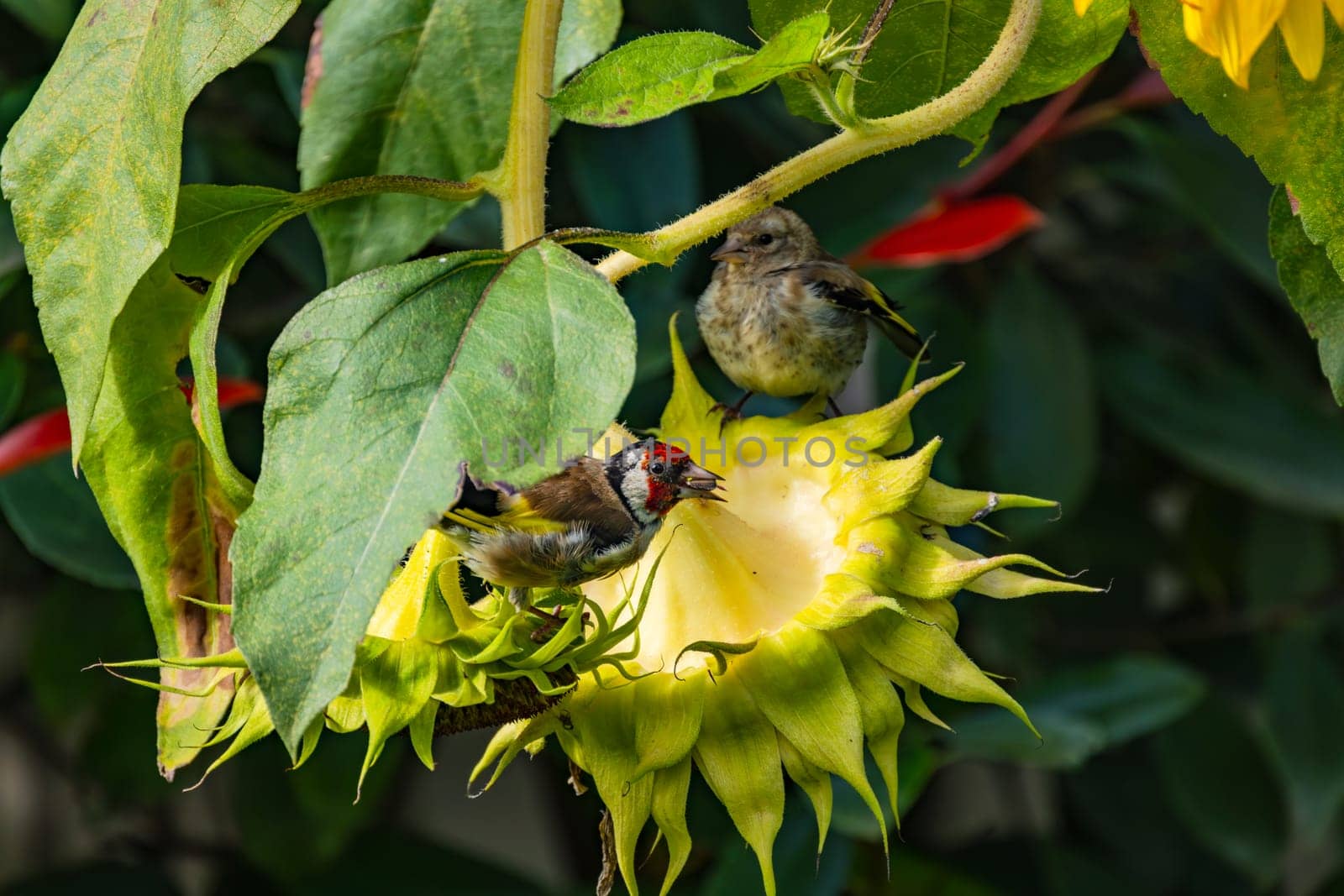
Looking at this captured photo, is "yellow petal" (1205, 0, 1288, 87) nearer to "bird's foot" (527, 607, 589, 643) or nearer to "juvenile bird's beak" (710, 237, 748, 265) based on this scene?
"bird's foot" (527, 607, 589, 643)

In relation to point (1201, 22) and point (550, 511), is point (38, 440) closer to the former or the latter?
point (550, 511)

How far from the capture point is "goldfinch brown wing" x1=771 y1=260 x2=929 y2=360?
1011mm

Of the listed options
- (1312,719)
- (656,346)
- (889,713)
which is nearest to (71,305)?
(889,713)

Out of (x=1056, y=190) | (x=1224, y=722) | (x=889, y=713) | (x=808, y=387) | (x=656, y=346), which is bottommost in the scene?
(x=1224, y=722)

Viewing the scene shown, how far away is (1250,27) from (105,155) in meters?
0.51

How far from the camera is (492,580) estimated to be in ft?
2.25

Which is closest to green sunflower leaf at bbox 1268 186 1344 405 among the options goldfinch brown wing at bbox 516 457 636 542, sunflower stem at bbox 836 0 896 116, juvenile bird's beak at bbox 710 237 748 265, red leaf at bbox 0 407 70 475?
sunflower stem at bbox 836 0 896 116

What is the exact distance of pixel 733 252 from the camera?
1.36 meters

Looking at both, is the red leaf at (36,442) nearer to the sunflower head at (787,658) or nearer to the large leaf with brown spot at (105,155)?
the large leaf with brown spot at (105,155)

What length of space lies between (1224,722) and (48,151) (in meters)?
1.63

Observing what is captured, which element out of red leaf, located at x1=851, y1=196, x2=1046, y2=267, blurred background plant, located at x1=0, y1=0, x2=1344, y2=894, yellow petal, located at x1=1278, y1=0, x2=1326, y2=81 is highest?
yellow petal, located at x1=1278, y1=0, x2=1326, y2=81

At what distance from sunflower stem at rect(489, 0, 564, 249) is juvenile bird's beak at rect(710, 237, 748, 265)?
61 centimetres

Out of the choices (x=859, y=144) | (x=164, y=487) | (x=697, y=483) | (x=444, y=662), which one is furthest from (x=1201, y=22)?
(x=164, y=487)

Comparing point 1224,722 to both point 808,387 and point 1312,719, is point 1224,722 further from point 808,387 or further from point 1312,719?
point 808,387
